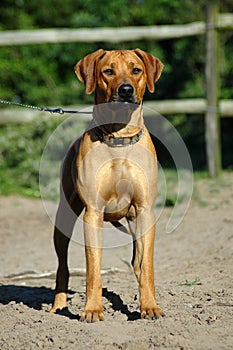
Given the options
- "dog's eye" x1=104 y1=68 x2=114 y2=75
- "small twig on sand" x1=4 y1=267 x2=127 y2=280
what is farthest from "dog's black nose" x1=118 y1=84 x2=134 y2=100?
"small twig on sand" x1=4 y1=267 x2=127 y2=280

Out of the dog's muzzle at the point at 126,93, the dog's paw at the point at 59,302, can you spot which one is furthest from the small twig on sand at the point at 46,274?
the dog's muzzle at the point at 126,93

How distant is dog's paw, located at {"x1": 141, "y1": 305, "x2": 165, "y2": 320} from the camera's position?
3.74m

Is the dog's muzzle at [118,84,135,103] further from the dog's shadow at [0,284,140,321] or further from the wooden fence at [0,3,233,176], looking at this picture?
the wooden fence at [0,3,233,176]

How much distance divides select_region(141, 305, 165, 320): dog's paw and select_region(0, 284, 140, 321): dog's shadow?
4.4 inches

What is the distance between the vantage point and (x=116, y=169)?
4.04 meters

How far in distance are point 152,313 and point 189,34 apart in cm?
654

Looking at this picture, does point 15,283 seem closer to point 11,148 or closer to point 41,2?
point 11,148

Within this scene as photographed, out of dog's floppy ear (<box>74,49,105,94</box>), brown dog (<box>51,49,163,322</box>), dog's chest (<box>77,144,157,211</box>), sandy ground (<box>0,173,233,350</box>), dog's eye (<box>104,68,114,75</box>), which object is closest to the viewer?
sandy ground (<box>0,173,233,350</box>)

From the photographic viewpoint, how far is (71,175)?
452cm

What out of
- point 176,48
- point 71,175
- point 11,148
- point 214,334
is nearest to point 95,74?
point 71,175

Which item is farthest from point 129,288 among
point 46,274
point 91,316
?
point 91,316

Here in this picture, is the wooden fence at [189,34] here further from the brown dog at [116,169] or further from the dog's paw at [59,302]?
the dog's paw at [59,302]

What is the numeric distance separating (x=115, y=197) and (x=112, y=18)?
8644 millimetres

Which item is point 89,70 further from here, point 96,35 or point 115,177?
point 96,35
